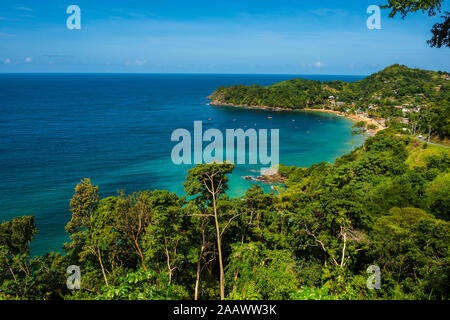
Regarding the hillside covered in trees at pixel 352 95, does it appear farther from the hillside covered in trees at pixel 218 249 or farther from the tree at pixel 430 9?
the tree at pixel 430 9

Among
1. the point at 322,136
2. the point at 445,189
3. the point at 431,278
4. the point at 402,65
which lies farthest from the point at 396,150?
the point at 402,65

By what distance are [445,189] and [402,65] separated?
191 m

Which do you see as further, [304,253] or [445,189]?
[445,189]

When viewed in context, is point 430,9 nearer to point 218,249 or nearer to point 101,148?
point 218,249

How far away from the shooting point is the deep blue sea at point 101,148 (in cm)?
3241
